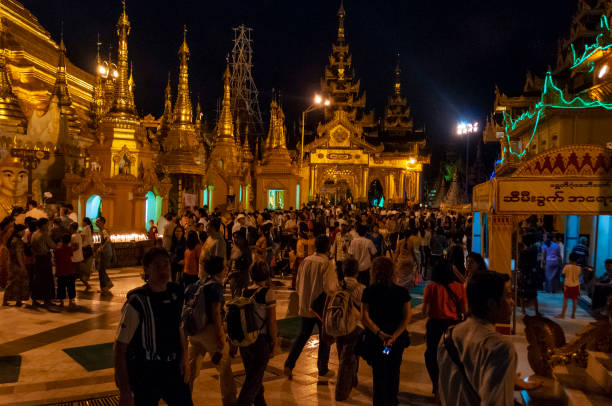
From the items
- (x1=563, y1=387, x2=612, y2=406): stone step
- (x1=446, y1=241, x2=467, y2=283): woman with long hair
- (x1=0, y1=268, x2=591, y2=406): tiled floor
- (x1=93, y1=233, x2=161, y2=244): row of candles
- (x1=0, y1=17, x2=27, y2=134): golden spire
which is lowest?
(x1=0, y1=268, x2=591, y2=406): tiled floor

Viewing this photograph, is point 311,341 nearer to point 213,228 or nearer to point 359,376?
point 359,376

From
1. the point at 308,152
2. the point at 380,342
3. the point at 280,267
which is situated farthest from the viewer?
the point at 308,152

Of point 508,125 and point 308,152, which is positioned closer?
point 508,125

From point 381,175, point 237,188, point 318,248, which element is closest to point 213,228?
point 318,248

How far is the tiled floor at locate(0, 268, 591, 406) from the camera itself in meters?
5.41

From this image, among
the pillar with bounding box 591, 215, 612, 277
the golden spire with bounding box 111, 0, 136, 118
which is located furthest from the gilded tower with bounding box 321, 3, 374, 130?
the pillar with bounding box 591, 215, 612, 277

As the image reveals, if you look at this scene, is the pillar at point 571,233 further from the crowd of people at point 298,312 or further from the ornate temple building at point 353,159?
the ornate temple building at point 353,159

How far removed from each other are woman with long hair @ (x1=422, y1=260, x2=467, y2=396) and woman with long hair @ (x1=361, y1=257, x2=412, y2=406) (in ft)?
2.17

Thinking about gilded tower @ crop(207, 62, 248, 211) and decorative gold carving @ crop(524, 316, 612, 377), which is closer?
decorative gold carving @ crop(524, 316, 612, 377)

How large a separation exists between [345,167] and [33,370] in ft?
154

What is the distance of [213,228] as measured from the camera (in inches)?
309

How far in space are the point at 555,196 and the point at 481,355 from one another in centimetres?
607

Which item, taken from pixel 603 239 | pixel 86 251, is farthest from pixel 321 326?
pixel 603 239

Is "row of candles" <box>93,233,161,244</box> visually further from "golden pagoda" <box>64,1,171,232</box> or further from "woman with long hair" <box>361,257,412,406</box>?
"woman with long hair" <box>361,257,412,406</box>
